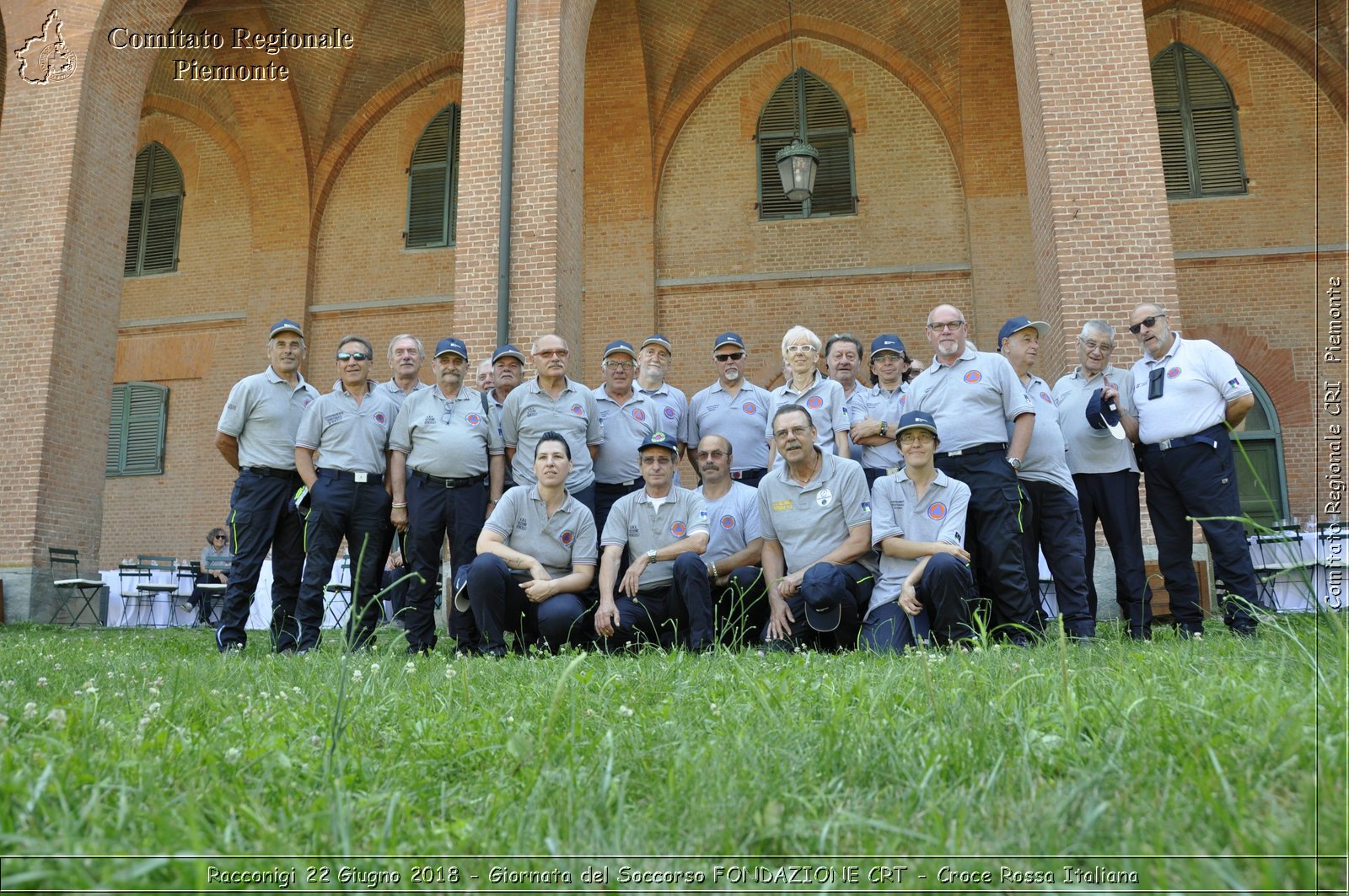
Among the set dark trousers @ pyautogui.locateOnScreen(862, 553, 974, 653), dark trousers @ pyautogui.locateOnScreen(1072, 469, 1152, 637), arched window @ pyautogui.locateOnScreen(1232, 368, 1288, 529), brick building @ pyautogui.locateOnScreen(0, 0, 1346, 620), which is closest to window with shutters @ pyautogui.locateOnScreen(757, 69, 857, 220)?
brick building @ pyautogui.locateOnScreen(0, 0, 1346, 620)

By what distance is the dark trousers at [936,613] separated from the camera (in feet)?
16.4

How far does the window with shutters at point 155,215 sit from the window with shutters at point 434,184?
4.43m

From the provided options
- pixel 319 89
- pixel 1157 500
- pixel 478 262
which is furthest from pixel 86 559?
pixel 1157 500

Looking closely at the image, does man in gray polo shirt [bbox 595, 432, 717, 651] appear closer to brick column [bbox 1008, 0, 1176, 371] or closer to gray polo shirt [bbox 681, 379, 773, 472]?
gray polo shirt [bbox 681, 379, 773, 472]

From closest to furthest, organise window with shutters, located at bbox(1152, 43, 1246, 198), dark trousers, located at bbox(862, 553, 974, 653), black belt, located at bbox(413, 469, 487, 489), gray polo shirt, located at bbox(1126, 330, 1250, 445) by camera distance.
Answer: dark trousers, located at bbox(862, 553, 974, 653) → gray polo shirt, located at bbox(1126, 330, 1250, 445) → black belt, located at bbox(413, 469, 487, 489) → window with shutters, located at bbox(1152, 43, 1246, 198)

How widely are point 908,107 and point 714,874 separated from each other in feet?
52.2

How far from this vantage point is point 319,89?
17.1 metres

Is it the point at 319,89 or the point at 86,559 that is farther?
the point at 319,89

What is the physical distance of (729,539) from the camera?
609cm

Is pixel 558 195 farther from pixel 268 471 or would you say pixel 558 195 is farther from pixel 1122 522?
pixel 1122 522

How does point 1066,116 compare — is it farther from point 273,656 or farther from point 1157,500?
point 273,656

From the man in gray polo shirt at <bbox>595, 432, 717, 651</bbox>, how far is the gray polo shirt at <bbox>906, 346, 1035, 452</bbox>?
5.01 feet

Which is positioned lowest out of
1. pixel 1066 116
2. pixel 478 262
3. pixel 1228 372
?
pixel 1228 372

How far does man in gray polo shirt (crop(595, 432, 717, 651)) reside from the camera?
554 cm
